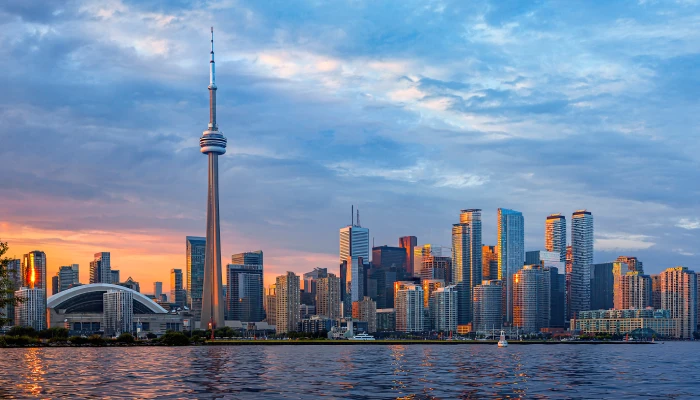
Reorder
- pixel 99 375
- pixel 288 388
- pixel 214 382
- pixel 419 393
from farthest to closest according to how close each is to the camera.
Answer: pixel 99 375 < pixel 214 382 < pixel 288 388 < pixel 419 393

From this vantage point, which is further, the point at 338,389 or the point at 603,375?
the point at 603,375

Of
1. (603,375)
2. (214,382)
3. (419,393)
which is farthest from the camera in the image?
(603,375)

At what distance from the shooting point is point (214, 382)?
92.4 m

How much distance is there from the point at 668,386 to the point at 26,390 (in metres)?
66.2

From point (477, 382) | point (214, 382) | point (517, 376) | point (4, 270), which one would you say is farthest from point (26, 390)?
point (517, 376)

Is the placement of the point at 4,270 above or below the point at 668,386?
above

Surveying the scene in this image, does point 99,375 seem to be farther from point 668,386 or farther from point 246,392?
point 668,386

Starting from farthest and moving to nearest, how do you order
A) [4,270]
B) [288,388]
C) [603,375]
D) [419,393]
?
[603,375] → [288,388] → [419,393] → [4,270]

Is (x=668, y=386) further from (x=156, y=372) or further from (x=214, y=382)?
(x=156, y=372)

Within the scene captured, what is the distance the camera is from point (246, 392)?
7988 centimetres

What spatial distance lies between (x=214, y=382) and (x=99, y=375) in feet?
69.3

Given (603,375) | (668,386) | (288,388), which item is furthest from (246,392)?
(603,375)

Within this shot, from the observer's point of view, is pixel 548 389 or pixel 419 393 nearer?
pixel 419 393

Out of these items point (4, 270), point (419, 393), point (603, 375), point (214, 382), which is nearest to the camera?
point (4, 270)
